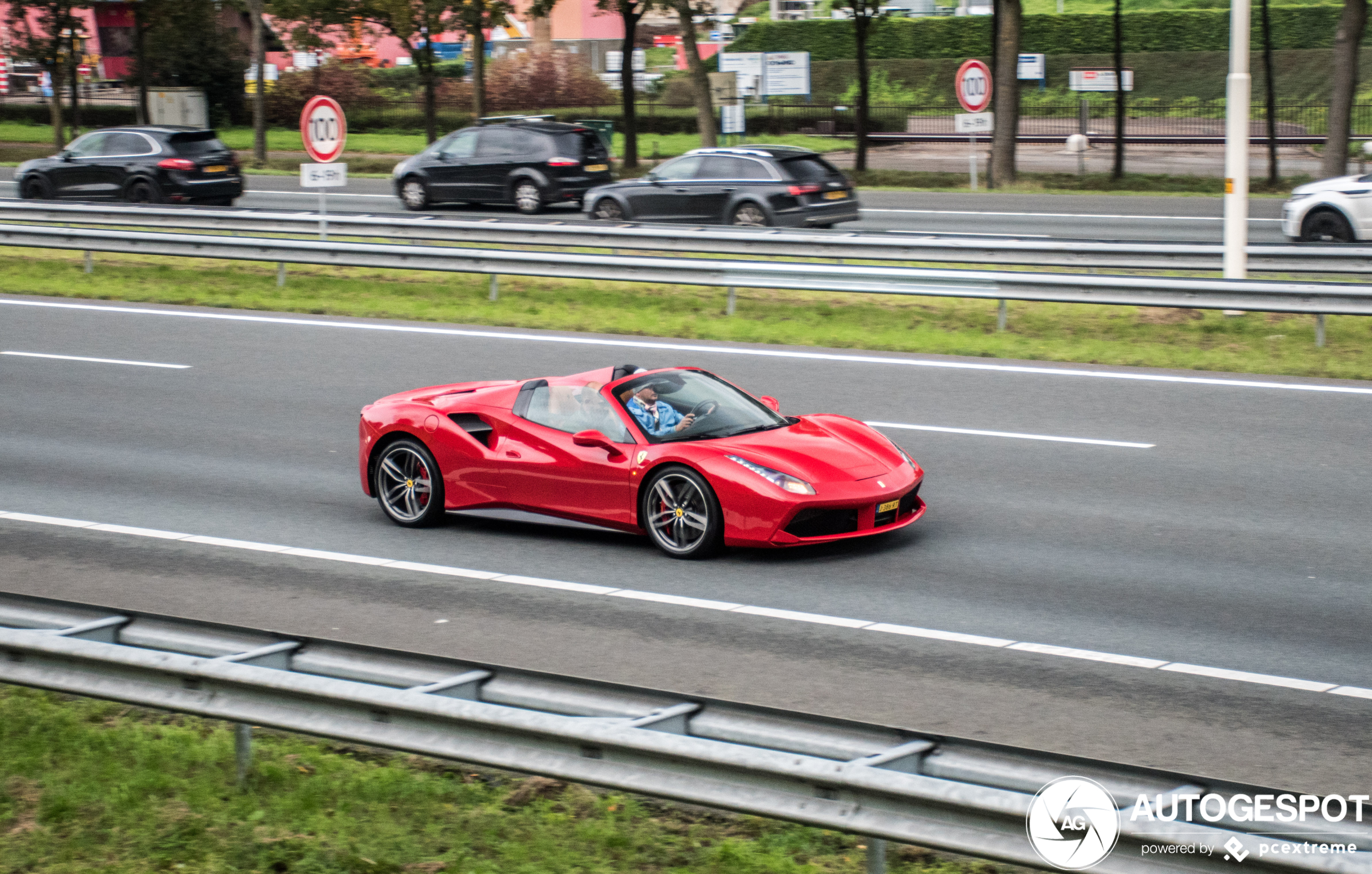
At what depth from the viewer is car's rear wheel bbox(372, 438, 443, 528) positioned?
1009 cm

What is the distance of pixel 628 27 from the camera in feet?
131

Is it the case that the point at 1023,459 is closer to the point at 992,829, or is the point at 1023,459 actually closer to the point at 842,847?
the point at 842,847

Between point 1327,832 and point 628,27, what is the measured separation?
125ft

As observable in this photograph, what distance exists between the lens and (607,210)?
24875 mm

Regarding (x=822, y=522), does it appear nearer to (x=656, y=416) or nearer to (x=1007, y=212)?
(x=656, y=416)

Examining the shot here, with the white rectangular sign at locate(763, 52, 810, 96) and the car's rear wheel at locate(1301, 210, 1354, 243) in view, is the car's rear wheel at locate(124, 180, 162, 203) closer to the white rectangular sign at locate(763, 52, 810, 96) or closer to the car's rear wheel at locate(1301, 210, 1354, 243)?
the white rectangular sign at locate(763, 52, 810, 96)

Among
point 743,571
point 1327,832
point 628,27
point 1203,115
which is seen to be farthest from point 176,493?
point 1203,115

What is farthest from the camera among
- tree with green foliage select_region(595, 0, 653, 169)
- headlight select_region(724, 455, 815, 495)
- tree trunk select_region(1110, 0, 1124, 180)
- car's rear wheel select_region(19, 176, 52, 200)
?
tree with green foliage select_region(595, 0, 653, 169)

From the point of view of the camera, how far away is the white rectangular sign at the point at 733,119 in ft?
117

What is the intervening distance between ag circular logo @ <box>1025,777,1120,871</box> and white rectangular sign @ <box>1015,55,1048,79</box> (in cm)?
6391

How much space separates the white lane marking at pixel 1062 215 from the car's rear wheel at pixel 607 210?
5025 millimetres

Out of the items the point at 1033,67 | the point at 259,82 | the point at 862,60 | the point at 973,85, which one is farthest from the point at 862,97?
the point at 1033,67

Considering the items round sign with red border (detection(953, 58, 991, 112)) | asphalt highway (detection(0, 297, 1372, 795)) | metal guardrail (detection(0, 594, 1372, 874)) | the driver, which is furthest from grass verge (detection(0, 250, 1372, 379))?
round sign with red border (detection(953, 58, 991, 112))

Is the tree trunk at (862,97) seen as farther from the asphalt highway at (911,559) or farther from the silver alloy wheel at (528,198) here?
the asphalt highway at (911,559)
